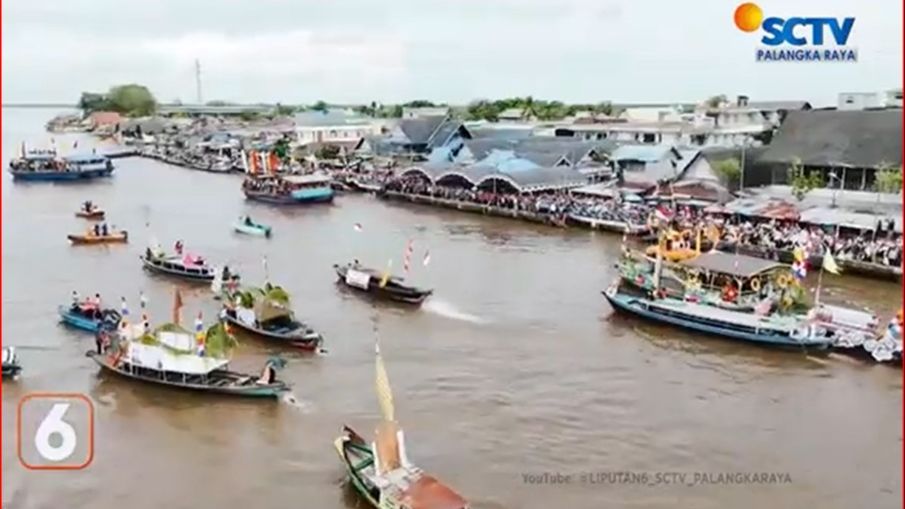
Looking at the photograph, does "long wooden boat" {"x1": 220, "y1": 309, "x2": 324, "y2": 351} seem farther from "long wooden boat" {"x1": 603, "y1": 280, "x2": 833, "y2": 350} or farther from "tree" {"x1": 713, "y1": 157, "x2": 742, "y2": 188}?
"tree" {"x1": 713, "y1": 157, "x2": 742, "y2": 188}

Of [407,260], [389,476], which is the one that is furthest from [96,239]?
[389,476]

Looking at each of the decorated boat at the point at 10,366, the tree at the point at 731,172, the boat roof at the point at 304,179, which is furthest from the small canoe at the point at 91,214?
the tree at the point at 731,172

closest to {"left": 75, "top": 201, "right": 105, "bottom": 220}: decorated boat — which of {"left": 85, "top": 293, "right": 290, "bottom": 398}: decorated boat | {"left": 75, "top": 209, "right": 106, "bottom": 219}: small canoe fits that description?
{"left": 75, "top": 209, "right": 106, "bottom": 219}: small canoe

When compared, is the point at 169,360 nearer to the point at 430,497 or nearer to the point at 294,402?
the point at 294,402

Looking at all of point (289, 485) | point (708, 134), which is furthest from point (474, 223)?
point (289, 485)

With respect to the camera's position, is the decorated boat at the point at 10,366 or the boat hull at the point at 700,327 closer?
the decorated boat at the point at 10,366

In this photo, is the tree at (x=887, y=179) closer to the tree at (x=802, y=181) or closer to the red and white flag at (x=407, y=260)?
the tree at (x=802, y=181)
